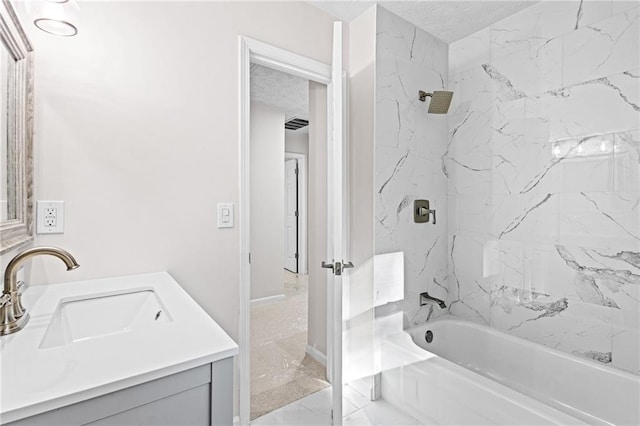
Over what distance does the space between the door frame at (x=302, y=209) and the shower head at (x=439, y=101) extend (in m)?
3.30

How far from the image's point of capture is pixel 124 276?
1434 millimetres

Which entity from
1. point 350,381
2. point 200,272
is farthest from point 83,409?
point 350,381

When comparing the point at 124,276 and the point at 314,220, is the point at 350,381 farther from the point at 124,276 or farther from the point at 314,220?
the point at 124,276

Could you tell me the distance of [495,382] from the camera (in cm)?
165

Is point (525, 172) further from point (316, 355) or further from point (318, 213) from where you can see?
point (316, 355)

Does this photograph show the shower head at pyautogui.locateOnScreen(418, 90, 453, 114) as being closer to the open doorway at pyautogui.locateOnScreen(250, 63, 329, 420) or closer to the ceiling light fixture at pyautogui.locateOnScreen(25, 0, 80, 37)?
the open doorway at pyautogui.locateOnScreen(250, 63, 329, 420)

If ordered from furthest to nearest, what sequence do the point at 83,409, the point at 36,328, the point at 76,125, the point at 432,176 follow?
the point at 432,176 < the point at 76,125 < the point at 36,328 < the point at 83,409

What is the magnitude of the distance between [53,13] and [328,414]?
2.21 m

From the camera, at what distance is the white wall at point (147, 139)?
1320 millimetres

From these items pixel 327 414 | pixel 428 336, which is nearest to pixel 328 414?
pixel 327 414

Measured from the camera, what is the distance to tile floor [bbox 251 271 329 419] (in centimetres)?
210

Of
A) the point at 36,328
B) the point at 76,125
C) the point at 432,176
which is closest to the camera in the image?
the point at 36,328

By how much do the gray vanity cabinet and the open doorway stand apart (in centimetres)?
143

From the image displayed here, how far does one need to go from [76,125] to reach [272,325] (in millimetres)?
2584
